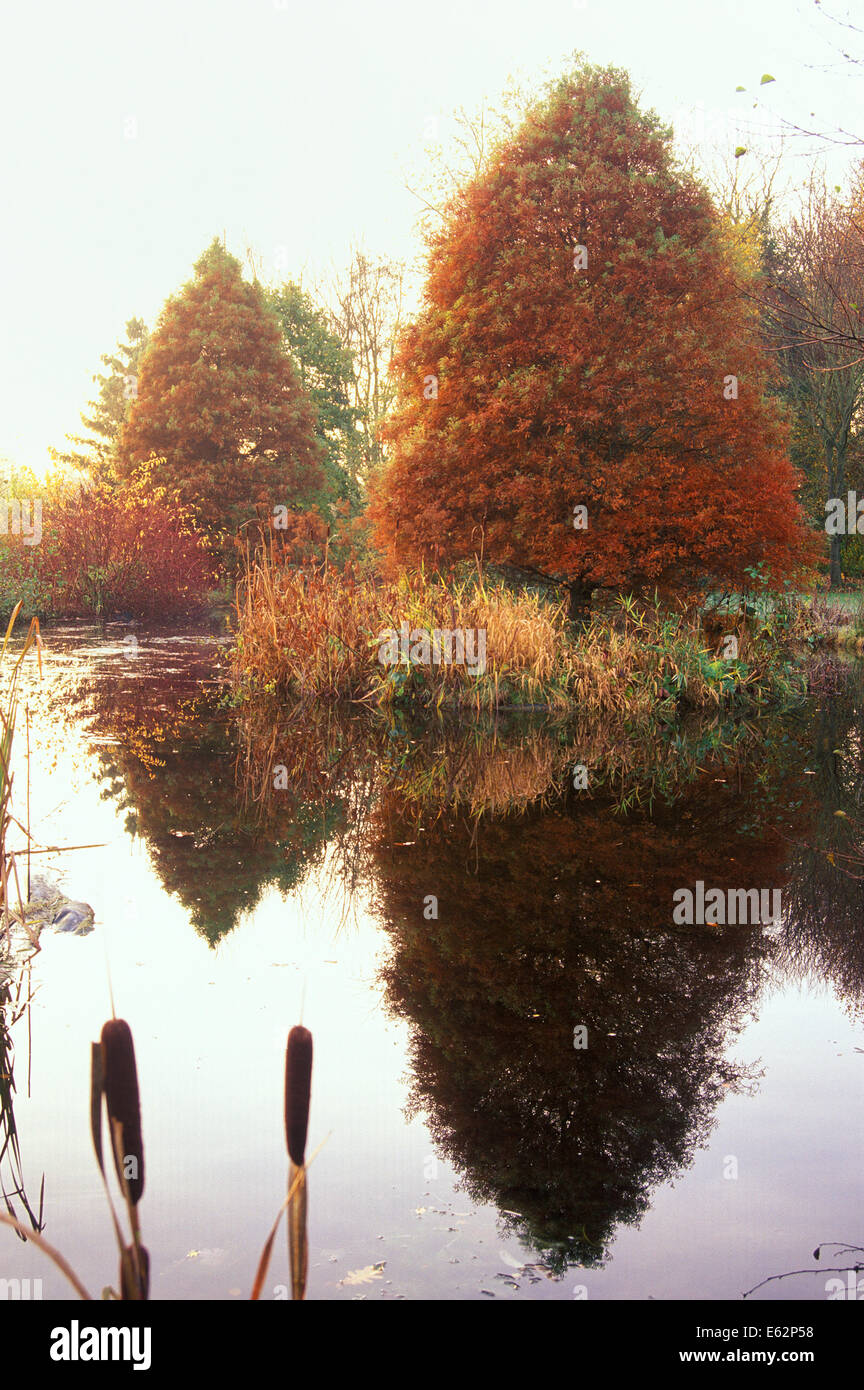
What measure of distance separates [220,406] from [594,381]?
1446 cm

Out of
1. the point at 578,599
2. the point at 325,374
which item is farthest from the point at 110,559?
the point at 578,599

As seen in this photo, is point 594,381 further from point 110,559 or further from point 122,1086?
point 122,1086

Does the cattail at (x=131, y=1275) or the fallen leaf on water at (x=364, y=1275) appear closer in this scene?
the cattail at (x=131, y=1275)

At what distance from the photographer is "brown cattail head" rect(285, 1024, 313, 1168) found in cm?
109

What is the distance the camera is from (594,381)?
13977 mm

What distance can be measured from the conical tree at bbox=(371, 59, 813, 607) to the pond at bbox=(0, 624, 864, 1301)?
254 inches

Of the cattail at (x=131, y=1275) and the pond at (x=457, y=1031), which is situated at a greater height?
the cattail at (x=131, y=1275)

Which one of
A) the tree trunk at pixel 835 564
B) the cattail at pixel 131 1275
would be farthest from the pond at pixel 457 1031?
the tree trunk at pixel 835 564

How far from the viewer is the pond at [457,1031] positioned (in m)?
2.65

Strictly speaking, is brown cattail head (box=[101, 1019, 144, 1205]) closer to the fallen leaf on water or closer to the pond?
the pond

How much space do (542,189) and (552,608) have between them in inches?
208

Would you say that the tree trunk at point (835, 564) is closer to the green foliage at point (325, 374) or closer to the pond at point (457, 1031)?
the green foliage at point (325, 374)

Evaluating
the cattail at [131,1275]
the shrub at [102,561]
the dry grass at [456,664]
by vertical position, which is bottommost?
the cattail at [131,1275]

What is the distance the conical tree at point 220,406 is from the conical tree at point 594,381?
1241cm
